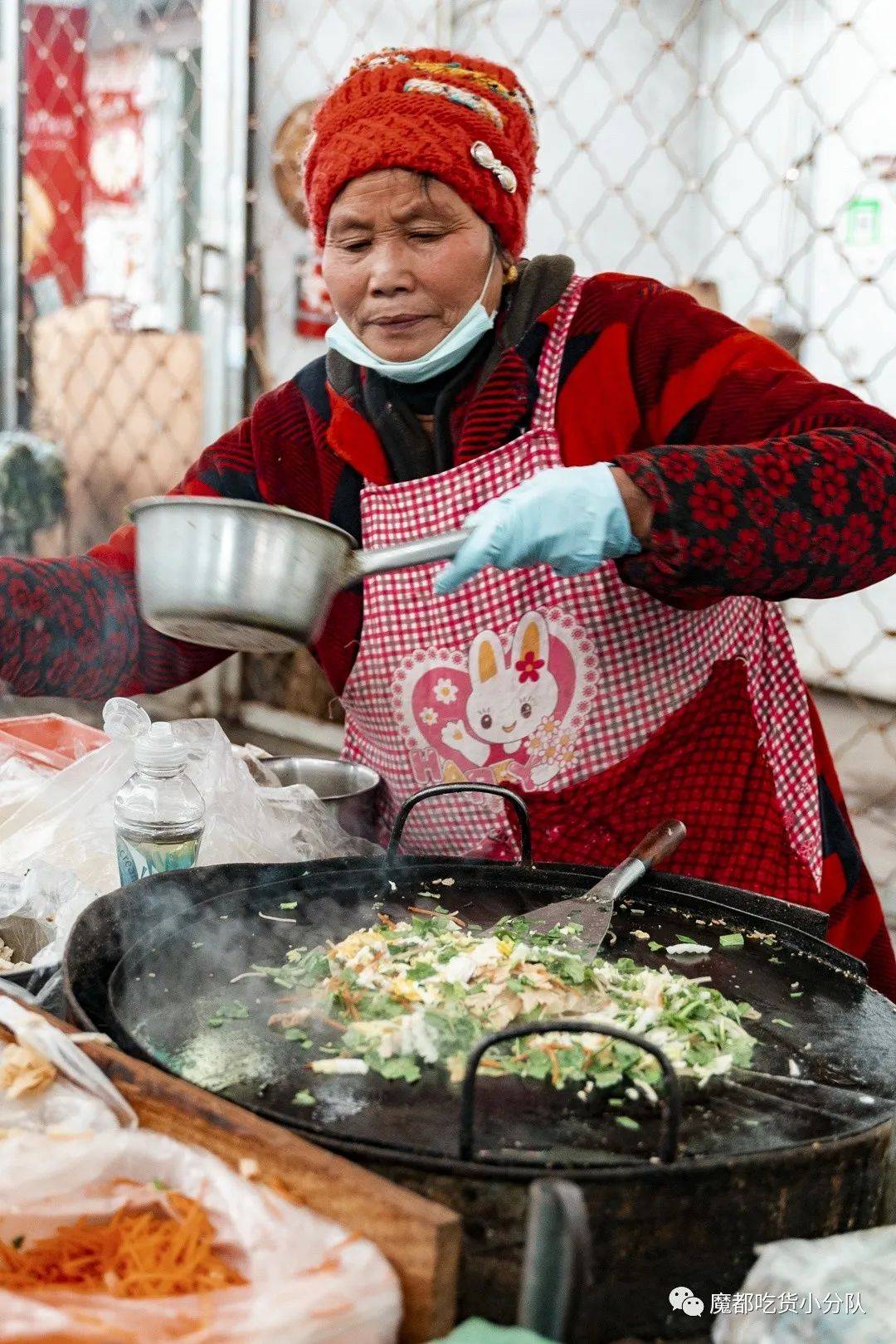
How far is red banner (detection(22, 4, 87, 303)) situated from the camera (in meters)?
5.75

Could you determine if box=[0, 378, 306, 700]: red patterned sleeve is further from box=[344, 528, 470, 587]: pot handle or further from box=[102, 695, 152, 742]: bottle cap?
box=[344, 528, 470, 587]: pot handle

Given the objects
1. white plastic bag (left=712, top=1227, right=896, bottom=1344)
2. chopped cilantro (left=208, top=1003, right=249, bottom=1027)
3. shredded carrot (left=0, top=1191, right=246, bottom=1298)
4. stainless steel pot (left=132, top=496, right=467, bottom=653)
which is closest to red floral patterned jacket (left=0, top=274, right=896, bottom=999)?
stainless steel pot (left=132, top=496, right=467, bottom=653)

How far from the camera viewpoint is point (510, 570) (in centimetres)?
189

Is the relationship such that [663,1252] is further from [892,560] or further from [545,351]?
[545,351]

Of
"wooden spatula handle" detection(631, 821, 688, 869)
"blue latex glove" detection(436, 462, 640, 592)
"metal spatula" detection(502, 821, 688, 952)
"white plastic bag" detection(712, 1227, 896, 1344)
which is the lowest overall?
"white plastic bag" detection(712, 1227, 896, 1344)

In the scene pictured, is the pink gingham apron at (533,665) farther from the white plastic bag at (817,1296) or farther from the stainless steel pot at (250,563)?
the white plastic bag at (817,1296)

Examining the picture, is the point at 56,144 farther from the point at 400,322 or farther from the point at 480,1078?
the point at 480,1078

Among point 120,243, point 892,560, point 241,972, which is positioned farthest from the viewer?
point 120,243

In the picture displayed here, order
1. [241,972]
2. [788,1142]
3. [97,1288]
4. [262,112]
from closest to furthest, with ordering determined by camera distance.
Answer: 1. [97,1288]
2. [788,1142]
3. [241,972]
4. [262,112]

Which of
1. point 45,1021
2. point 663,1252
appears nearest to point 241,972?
point 45,1021

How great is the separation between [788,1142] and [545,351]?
4.31 feet

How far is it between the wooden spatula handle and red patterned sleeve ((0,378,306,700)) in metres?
0.91

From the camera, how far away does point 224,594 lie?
1442 millimetres

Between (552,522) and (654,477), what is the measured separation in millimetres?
144
